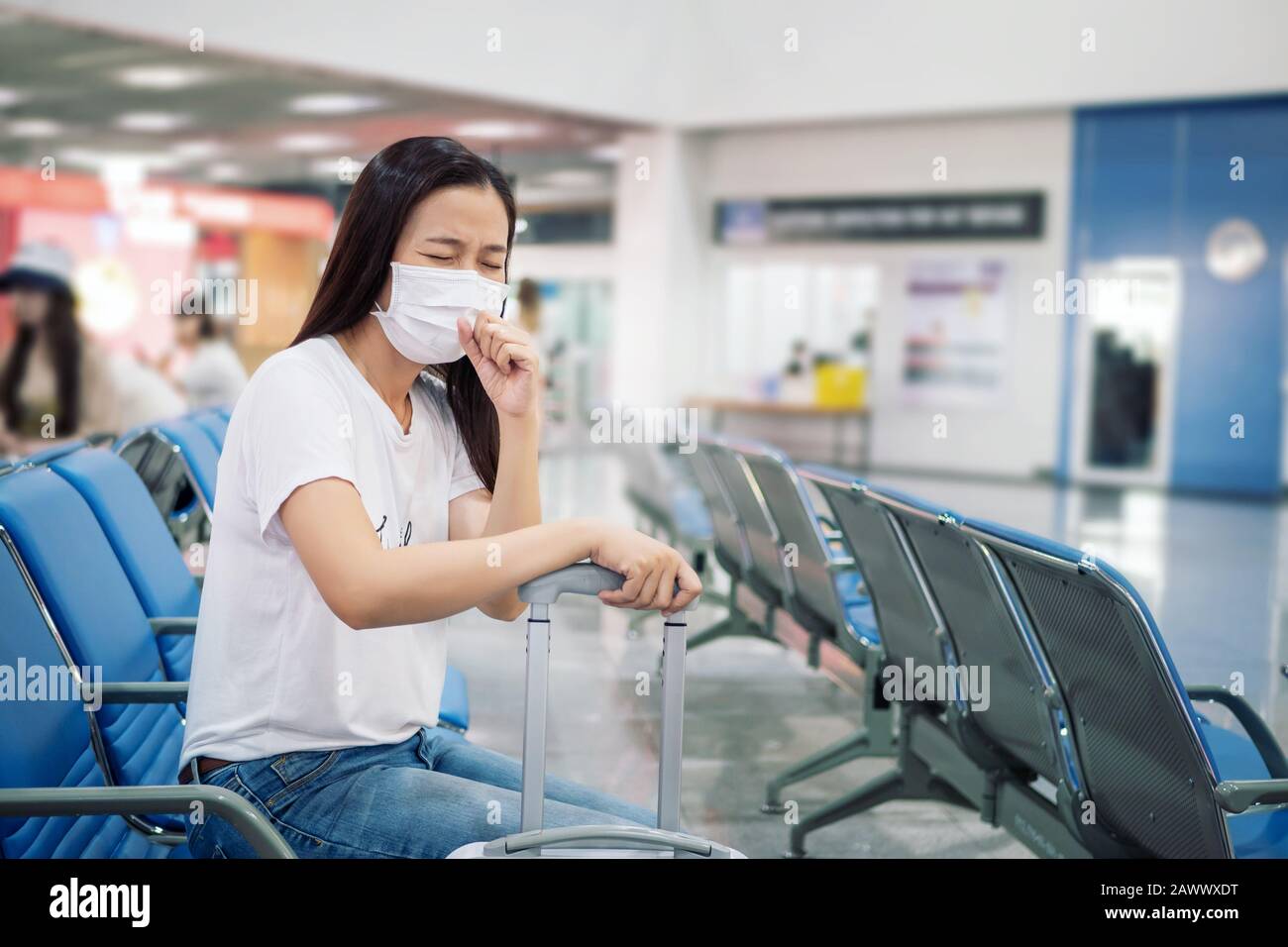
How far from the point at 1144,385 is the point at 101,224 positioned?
1145cm

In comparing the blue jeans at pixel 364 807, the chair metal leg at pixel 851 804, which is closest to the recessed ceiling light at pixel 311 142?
the chair metal leg at pixel 851 804

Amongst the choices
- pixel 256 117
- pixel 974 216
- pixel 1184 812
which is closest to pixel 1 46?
pixel 256 117

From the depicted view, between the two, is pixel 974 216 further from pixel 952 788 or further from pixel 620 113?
pixel 952 788

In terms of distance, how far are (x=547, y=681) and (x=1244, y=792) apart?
3.15ft

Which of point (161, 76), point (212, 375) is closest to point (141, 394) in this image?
point (212, 375)

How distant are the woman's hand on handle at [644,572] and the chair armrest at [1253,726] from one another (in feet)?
4.19

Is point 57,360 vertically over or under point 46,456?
over

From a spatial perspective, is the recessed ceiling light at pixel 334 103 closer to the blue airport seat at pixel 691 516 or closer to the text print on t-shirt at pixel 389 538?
the blue airport seat at pixel 691 516

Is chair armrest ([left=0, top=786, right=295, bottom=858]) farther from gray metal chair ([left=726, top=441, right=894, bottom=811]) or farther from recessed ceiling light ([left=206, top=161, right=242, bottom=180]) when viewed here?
recessed ceiling light ([left=206, top=161, right=242, bottom=180])

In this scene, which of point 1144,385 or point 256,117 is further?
point 256,117

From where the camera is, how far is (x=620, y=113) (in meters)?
12.5

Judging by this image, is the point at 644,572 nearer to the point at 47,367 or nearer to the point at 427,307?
the point at 427,307

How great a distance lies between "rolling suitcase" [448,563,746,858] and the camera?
1214mm

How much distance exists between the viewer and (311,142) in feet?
48.7
